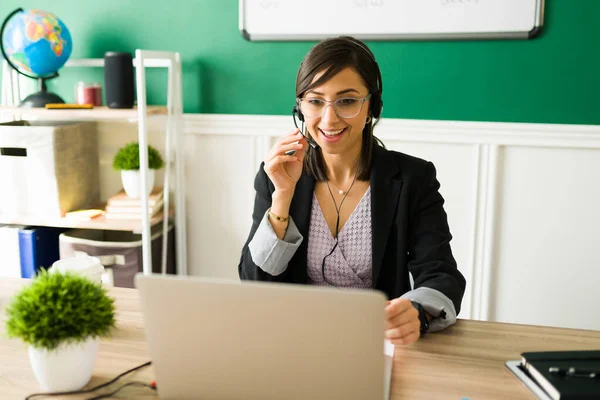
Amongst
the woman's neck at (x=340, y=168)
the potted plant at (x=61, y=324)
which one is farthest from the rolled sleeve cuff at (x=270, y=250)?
the potted plant at (x=61, y=324)

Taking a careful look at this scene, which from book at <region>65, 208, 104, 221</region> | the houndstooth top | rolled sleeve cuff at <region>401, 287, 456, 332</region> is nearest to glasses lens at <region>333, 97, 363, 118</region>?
the houndstooth top

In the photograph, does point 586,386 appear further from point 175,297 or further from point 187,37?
point 187,37

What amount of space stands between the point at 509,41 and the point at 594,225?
2.49 ft

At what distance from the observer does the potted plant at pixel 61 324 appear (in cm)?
83

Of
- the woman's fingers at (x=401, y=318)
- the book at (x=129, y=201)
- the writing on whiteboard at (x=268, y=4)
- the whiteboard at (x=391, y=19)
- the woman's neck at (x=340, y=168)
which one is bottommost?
the book at (x=129, y=201)

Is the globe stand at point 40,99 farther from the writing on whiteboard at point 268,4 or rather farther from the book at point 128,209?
the writing on whiteboard at point 268,4

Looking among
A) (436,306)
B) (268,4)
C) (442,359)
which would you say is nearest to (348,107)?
(436,306)

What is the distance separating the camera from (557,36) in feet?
7.11

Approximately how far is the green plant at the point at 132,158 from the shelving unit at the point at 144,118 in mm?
49

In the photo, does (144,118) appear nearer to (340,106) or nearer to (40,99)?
(40,99)

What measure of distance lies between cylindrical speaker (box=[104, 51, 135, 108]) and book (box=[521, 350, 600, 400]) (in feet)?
5.93

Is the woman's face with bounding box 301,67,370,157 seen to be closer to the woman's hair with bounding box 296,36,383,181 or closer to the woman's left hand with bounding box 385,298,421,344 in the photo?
the woman's hair with bounding box 296,36,383,181

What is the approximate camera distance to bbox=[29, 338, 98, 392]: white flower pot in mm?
851

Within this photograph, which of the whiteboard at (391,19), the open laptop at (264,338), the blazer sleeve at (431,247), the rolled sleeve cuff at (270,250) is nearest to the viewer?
the open laptop at (264,338)
